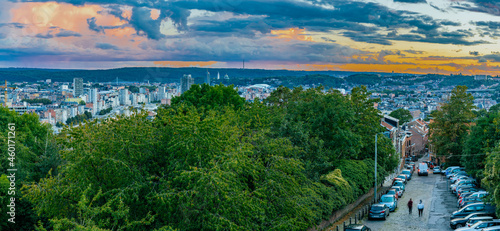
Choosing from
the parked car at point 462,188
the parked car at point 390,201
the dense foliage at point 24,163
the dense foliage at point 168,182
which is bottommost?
the parked car at point 462,188

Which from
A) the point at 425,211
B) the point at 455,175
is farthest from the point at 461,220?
the point at 455,175

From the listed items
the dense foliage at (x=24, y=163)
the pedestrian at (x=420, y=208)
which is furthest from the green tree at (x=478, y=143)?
the dense foliage at (x=24, y=163)

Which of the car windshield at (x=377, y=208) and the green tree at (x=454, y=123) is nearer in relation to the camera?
the car windshield at (x=377, y=208)

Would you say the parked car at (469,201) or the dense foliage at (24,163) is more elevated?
the dense foliage at (24,163)

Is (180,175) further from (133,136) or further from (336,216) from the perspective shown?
(336,216)

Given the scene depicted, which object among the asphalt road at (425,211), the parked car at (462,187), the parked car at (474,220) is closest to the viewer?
the parked car at (474,220)

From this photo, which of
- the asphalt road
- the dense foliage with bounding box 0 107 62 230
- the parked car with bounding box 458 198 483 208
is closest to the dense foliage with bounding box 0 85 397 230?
the dense foliage with bounding box 0 107 62 230

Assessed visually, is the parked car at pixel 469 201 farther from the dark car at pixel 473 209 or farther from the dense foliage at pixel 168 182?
the dense foliage at pixel 168 182
